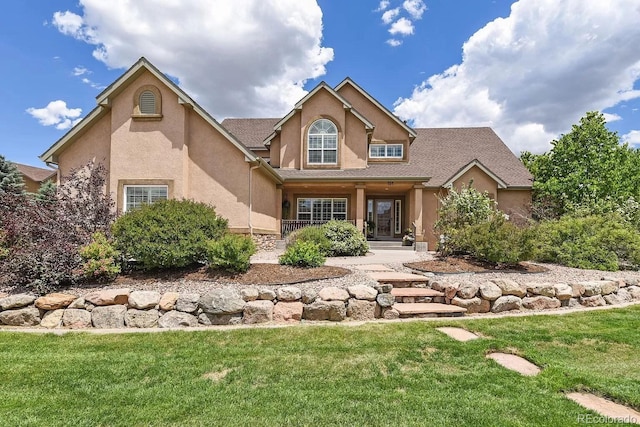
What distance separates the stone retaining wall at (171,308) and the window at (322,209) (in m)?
13.0

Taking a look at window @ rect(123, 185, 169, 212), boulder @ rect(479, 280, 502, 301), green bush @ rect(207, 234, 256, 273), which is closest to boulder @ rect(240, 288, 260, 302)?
green bush @ rect(207, 234, 256, 273)

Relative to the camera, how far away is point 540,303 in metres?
7.07

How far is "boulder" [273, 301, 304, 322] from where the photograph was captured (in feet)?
19.3

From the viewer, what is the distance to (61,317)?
19.2 ft


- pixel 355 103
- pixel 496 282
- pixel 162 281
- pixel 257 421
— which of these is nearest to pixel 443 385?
pixel 257 421

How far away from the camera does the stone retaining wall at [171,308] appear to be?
5.78 metres

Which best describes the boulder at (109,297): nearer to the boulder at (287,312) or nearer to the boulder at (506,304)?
the boulder at (287,312)

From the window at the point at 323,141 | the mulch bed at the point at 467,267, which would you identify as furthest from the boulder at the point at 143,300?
the window at the point at 323,141

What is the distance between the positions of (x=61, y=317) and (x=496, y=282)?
28.9ft

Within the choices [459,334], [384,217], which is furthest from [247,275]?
[384,217]

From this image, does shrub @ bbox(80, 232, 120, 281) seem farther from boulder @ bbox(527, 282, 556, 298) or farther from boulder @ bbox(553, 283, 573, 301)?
boulder @ bbox(553, 283, 573, 301)

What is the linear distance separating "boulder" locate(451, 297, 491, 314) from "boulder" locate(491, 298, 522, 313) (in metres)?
0.14

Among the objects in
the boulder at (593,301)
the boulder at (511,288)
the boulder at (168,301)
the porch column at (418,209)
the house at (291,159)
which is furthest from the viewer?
the porch column at (418,209)

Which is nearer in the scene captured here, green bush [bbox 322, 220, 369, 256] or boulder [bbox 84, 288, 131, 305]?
boulder [bbox 84, 288, 131, 305]
